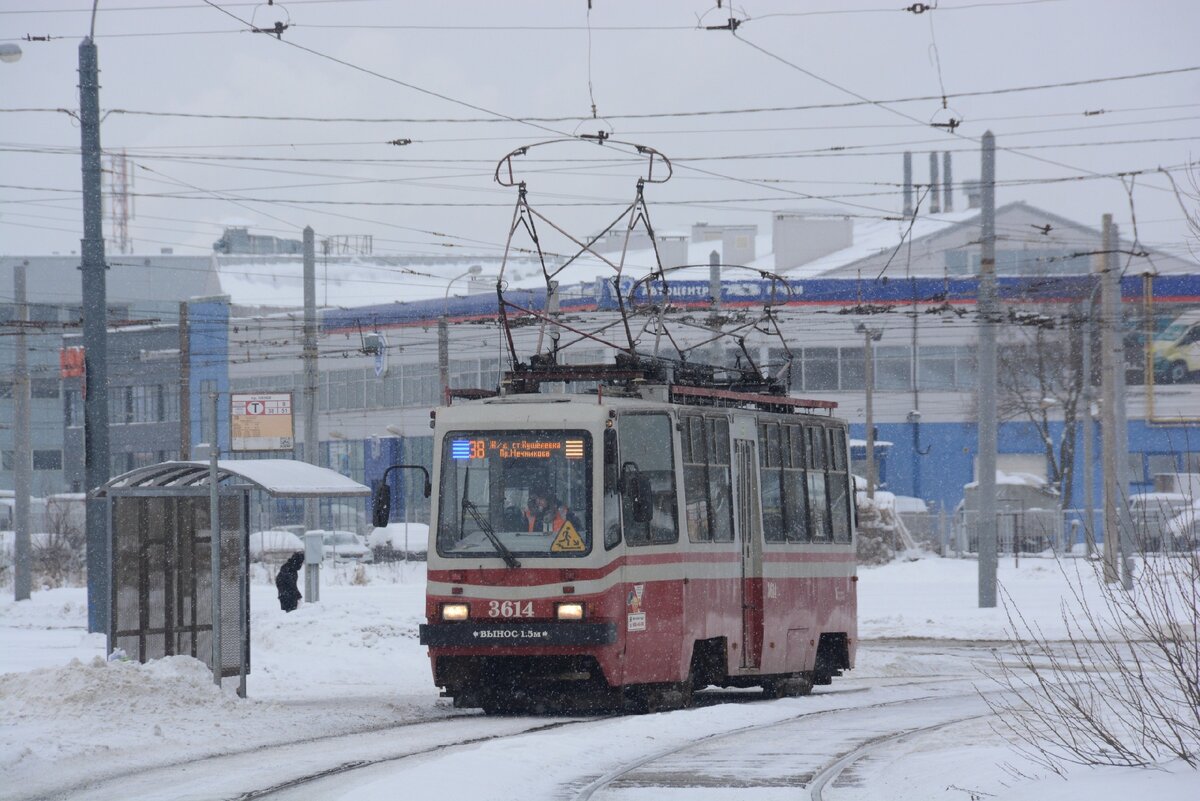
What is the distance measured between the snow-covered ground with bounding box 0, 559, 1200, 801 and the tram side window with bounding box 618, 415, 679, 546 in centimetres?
164

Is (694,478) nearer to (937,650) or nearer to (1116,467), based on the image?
(937,650)

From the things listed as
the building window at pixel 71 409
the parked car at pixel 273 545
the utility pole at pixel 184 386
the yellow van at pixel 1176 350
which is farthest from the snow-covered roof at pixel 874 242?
the utility pole at pixel 184 386

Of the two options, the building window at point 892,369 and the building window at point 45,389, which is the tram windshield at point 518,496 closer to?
the building window at point 892,369

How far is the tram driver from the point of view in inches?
652

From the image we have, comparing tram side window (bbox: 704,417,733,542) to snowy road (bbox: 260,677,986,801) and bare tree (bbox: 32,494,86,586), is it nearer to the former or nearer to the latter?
snowy road (bbox: 260,677,986,801)

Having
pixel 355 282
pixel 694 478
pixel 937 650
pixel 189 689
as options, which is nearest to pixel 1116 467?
pixel 937 650

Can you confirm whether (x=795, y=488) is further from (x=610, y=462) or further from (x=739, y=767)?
(x=739, y=767)

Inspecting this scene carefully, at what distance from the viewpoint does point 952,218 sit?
80.9 metres

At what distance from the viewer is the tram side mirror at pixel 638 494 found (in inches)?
638

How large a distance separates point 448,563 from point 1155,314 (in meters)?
54.9

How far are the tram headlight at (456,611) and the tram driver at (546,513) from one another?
0.89 m

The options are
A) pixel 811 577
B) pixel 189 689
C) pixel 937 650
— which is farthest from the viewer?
pixel 937 650

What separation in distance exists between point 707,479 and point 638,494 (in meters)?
1.88

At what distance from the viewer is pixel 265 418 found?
31922mm
